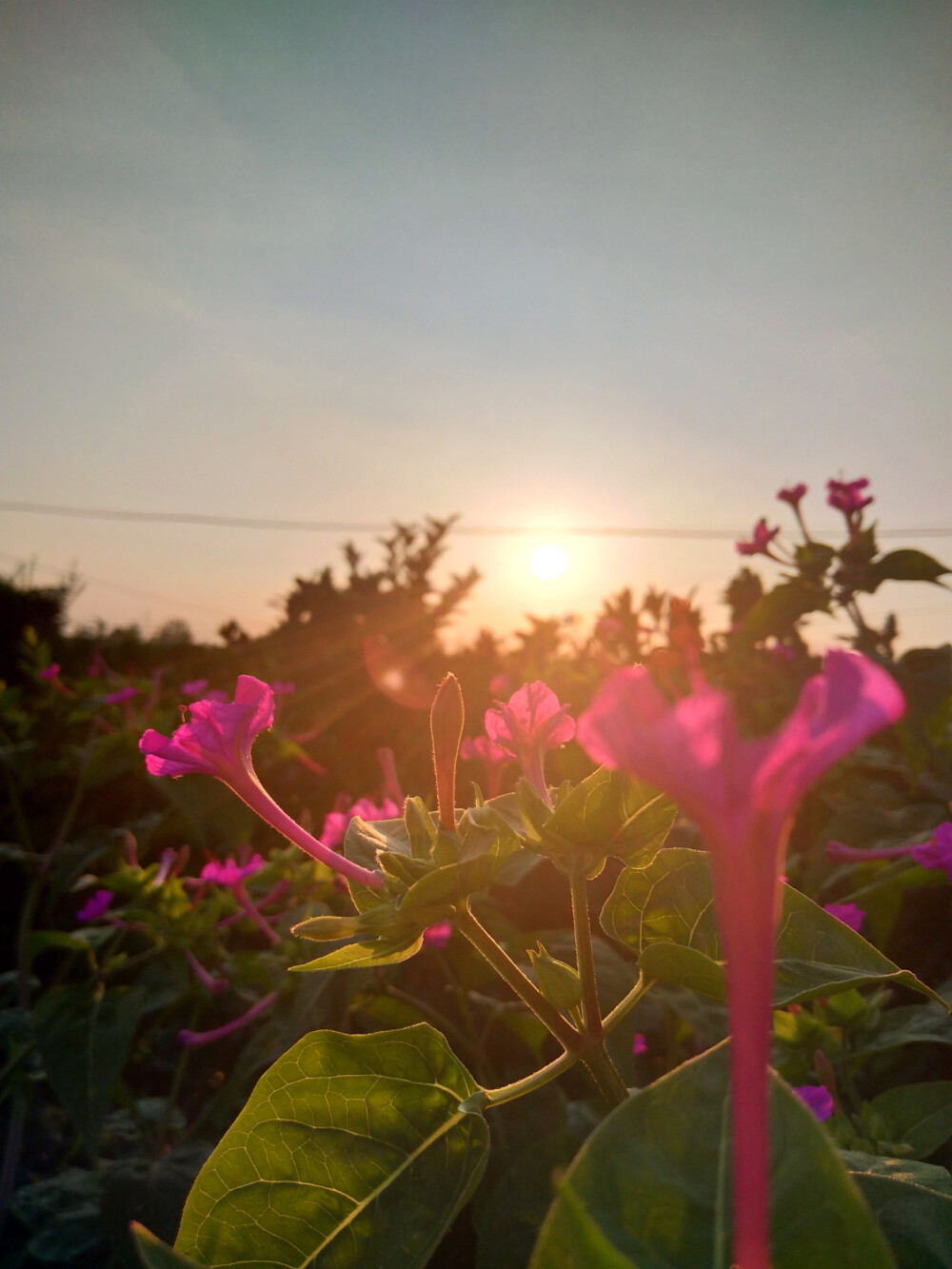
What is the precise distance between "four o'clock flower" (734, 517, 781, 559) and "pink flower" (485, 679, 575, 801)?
82.4 inches

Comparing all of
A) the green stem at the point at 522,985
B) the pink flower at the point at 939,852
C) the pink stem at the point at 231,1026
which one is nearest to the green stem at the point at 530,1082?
the green stem at the point at 522,985

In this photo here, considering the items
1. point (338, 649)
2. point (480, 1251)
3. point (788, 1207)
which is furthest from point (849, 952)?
point (338, 649)

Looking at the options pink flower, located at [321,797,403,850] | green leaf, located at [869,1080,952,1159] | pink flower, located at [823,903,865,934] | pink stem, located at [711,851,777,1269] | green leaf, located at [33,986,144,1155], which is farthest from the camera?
green leaf, located at [33,986,144,1155]

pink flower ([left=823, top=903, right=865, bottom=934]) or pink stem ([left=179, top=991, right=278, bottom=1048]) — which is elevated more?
pink flower ([left=823, top=903, right=865, bottom=934])

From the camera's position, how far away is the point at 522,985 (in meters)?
0.77

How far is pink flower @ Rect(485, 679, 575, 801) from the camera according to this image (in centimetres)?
94

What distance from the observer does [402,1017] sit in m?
1.77

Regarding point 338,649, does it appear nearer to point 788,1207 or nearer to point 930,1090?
point 930,1090

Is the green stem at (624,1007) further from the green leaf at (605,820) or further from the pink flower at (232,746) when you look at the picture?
the pink flower at (232,746)

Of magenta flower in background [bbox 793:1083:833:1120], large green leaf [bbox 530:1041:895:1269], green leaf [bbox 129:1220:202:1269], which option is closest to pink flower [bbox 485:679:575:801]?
large green leaf [bbox 530:1041:895:1269]

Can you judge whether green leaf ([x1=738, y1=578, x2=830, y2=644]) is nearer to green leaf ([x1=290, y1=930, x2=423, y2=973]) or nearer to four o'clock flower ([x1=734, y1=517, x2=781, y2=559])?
four o'clock flower ([x1=734, y1=517, x2=781, y2=559])

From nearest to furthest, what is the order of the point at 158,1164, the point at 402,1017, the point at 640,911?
the point at 640,911 → the point at 402,1017 → the point at 158,1164

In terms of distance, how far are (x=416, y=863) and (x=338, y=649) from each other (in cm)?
616

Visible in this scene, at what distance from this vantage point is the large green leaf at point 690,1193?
443 mm
